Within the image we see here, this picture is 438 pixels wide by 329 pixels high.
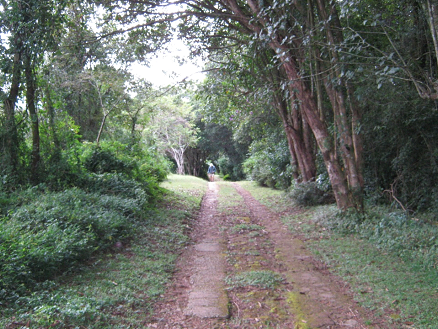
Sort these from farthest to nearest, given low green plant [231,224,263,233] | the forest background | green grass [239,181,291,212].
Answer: green grass [239,181,291,212]
low green plant [231,224,263,233]
the forest background

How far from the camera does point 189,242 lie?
6.91 m

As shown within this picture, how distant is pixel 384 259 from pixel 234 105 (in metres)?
8.34

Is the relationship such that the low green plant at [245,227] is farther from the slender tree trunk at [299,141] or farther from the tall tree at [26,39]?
the tall tree at [26,39]

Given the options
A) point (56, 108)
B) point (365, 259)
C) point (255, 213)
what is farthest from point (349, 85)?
point (56, 108)

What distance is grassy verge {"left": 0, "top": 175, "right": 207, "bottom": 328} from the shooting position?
10.5ft

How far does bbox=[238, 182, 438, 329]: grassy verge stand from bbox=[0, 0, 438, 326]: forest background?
0.71 feet

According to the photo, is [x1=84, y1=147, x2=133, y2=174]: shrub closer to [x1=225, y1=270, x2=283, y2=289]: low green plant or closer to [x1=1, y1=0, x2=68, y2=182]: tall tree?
[x1=1, y1=0, x2=68, y2=182]: tall tree

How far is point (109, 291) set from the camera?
4047 mm

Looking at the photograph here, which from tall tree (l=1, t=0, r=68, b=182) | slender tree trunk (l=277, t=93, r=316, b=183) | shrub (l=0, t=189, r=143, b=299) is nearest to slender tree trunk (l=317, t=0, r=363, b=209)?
slender tree trunk (l=277, t=93, r=316, b=183)

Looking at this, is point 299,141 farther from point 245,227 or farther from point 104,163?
point 104,163

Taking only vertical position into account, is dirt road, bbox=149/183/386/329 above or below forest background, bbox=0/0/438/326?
below

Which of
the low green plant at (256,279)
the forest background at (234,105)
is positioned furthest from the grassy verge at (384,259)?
the low green plant at (256,279)

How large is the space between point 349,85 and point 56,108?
6958mm

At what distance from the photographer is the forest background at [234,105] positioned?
5371 mm
